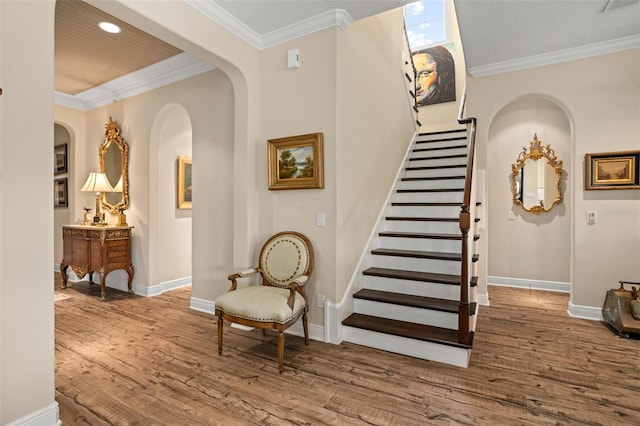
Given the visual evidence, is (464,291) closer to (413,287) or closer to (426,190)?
(413,287)

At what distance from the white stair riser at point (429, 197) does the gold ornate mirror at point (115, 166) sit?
3.80m

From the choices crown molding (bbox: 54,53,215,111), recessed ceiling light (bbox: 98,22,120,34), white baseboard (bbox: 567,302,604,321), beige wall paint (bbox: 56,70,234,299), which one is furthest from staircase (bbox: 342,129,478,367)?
recessed ceiling light (bbox: 98,22,120,34)

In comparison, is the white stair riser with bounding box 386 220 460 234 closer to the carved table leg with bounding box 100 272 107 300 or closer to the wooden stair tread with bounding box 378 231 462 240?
the wooden stair tread with bounding box 378 231 462 240

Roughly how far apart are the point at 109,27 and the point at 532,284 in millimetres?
6217

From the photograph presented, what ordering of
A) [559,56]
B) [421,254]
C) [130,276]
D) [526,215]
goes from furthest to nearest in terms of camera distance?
1. [526,215]
2. [130,276]
3. [559,56]
4. [421,254]

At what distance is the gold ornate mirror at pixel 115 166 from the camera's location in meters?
4.73

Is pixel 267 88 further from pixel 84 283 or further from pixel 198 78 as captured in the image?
pixel 84 283

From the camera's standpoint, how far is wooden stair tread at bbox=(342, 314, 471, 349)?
103 inches

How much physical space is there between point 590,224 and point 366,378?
3.12 metres

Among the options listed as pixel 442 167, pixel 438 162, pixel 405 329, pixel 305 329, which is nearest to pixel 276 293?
pixel 305 329

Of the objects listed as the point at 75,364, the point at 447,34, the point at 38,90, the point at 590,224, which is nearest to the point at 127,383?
the point at 75,364

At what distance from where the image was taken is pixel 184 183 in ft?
16.2

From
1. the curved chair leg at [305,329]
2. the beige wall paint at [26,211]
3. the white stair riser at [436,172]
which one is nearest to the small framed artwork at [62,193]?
the beige wall paint at [26,211]

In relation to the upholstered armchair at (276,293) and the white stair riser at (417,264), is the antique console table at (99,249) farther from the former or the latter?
the white stair riser at (417,264)
